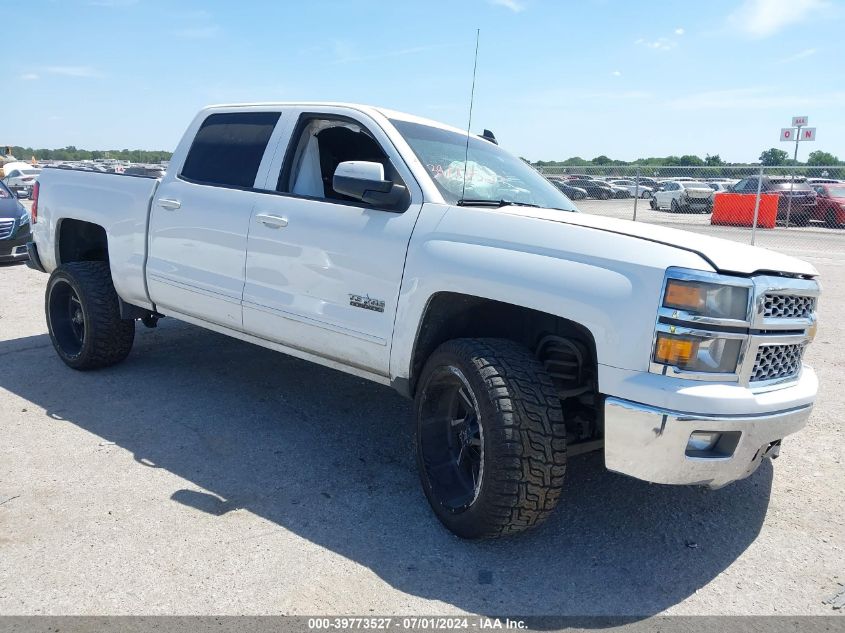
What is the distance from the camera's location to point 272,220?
420 cm

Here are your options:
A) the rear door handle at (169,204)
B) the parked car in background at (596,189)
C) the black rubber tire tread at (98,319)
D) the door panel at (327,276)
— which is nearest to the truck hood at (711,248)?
the door panel at (327,276)

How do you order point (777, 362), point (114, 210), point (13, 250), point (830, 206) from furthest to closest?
point (830, 206), point (13, 250), point (114, 210), point (777, 362)

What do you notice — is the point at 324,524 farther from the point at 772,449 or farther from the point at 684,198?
the point at 684,198

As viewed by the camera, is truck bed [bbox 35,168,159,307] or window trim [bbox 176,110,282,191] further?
truck bed [bbox 35,168,159,307]

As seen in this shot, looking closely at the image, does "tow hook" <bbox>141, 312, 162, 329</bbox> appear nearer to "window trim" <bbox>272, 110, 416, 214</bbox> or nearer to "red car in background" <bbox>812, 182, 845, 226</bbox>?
"window trim" <bbox>272, 110, 416, 214</bbox>

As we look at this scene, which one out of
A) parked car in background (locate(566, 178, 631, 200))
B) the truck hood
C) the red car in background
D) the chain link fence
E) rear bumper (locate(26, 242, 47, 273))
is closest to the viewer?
the truck hood

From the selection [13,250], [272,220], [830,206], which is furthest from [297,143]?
[830,206]

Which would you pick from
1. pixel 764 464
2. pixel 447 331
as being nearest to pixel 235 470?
pixel 447 331

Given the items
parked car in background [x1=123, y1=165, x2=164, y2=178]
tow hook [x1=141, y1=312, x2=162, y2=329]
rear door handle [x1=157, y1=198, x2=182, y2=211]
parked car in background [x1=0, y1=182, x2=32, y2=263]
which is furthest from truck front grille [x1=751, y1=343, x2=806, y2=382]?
parked car in background [x1=0, y1=182, x2=32, y2=263]

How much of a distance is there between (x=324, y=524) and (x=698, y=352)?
186 cm

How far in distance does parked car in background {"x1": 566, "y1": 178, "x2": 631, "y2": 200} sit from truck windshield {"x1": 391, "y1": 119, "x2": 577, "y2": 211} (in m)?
14.9

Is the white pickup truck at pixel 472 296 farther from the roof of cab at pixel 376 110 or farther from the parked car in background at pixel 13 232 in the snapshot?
the parked car in background at pixel 13 232

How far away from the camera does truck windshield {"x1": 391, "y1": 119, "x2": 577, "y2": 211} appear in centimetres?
387

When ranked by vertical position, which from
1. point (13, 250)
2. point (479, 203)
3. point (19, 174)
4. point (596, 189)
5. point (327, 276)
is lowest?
point (13, 250)
